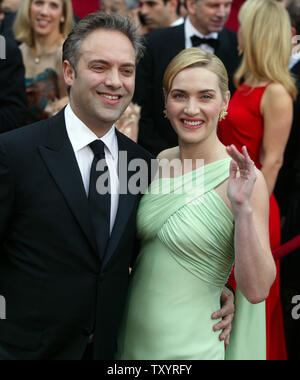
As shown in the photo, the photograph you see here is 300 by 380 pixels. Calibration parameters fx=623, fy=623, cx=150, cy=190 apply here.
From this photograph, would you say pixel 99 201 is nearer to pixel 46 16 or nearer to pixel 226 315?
pixel 226 315

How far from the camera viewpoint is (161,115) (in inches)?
184

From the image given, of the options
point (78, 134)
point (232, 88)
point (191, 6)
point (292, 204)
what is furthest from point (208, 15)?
point (78, 134)

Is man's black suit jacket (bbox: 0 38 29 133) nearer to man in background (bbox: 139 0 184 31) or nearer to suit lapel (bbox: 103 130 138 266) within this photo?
suit lapel (bbox: 103 130 138 266)

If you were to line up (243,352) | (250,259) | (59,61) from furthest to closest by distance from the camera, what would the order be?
1. (59,61)
2. (243,352)
3. (250,259)

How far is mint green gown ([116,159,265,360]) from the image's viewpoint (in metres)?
2.55

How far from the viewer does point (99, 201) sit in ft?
7.89

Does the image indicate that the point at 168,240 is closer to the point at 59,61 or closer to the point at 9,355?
the point at 9,355

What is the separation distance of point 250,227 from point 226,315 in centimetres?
60

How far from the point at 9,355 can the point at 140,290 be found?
2.03 feet

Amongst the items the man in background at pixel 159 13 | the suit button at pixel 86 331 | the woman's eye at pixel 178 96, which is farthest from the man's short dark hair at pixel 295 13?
the suit button at pixel 86 331

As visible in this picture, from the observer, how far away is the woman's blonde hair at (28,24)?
16.1ft

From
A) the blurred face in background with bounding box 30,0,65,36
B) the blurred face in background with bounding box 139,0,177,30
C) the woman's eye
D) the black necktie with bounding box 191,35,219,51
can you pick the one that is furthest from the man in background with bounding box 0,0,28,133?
the blurred face in background with bounding box 139,0,177,30

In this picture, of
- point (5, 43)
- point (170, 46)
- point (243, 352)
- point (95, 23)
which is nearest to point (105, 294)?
point (243, 352)
